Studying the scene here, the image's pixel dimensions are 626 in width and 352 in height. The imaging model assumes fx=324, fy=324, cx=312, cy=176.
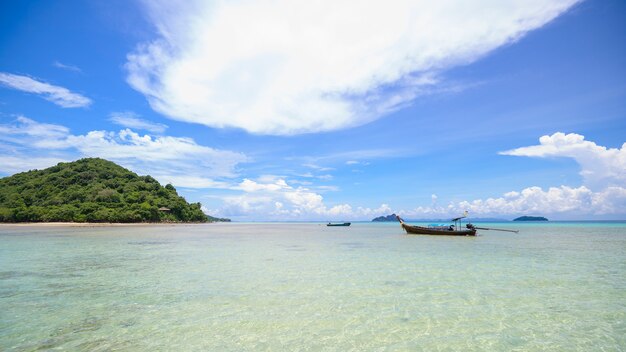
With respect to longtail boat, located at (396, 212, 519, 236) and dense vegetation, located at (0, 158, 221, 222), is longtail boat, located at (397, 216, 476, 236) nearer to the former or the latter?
longtail boat, located at (396, 212, 519, 236)

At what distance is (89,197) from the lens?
9850 centimetres

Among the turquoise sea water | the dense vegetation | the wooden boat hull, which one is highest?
the dense vegetation

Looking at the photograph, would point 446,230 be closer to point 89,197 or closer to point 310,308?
point 310,308

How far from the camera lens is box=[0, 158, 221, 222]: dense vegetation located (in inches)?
3307

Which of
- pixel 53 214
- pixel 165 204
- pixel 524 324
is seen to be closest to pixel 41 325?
pixel 524 324

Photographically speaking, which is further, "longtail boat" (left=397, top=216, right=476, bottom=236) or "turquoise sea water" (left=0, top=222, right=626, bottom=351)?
"longtail boat" (left=397, top=216, right=476, bottom=236)

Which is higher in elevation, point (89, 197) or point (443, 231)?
point (89, 197)

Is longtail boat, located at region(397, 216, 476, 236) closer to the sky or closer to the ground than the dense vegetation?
closer to the ground

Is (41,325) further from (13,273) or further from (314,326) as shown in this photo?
(13,273)

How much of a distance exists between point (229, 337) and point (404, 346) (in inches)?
149

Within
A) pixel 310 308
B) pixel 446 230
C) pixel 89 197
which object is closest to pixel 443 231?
pixel 446 230

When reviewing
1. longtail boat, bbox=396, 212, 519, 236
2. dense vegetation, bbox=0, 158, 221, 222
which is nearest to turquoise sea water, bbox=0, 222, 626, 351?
longtail boat, bbox=396, 212, 519, 236

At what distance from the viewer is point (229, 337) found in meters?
7.19

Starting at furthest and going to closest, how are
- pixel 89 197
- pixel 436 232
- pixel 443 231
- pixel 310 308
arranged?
pixel 89 197 < pixel 436 232 < pixel 443 231 < pixel 310 308
